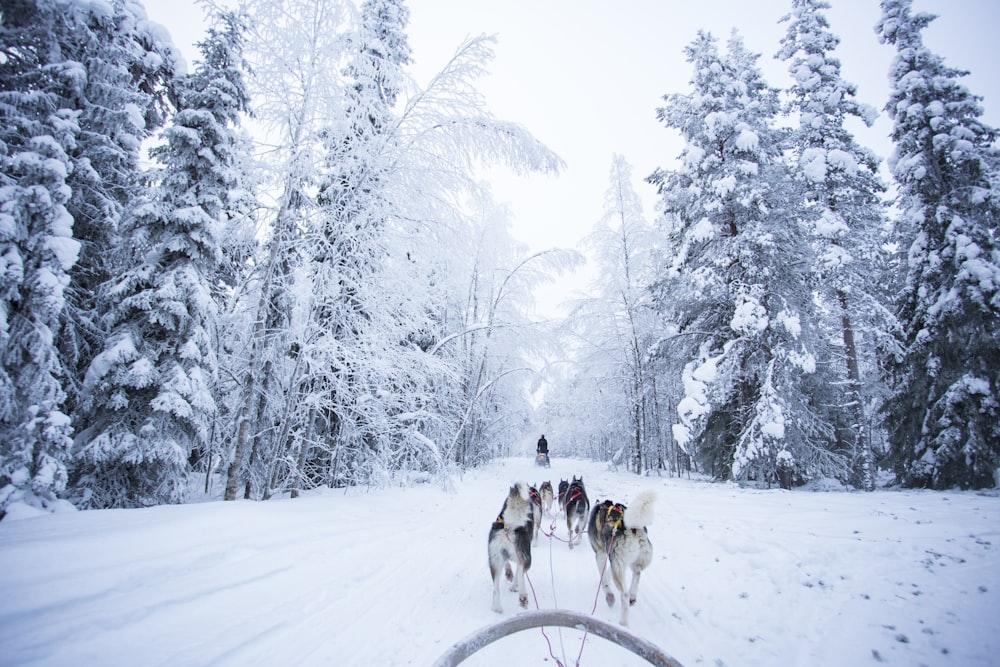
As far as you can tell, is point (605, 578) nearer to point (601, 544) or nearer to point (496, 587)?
point (601, 544)

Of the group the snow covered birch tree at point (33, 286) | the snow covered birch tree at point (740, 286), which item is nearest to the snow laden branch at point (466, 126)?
the snow covered birch tree at point (740, 286)

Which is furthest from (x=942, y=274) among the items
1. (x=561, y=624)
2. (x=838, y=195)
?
(x=561, y=624)

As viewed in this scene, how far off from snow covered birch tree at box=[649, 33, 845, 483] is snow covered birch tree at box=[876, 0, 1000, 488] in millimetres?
2403

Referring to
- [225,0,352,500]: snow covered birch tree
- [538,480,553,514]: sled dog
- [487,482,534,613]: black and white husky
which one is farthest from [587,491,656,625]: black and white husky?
[225,0,352,500]: snow covered birch tree

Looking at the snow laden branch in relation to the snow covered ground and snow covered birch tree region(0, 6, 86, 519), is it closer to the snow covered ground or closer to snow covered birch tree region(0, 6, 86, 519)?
snow covered birch tree region(0, 6, 86, 519)

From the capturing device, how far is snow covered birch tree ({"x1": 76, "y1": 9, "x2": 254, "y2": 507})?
25.4 feet

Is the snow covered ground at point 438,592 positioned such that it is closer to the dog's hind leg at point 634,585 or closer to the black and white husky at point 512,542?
the dog's hind leg at point 634,585

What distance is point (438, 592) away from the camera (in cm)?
469

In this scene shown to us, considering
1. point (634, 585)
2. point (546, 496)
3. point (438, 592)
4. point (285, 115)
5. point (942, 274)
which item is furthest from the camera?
point (942, 274)

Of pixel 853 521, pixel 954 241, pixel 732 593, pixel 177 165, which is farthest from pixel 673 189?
pixel 177 165

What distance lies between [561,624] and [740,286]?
11612 mm

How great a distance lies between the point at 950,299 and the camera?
10.4 meters

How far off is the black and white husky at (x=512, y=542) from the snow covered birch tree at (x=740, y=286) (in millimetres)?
8494

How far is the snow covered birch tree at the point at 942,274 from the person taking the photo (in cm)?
998
